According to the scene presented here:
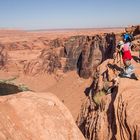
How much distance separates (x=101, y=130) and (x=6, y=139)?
5.15 m

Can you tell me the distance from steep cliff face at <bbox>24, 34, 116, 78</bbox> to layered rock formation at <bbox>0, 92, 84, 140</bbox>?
2188cm

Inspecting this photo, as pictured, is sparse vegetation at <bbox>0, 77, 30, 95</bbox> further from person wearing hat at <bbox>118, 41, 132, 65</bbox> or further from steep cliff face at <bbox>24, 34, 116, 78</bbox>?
person wearing hat at <bbox>118, 41, 132, 65</bbox>

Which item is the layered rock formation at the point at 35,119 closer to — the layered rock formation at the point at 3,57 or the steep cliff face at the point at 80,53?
the steep cliff face at the point at 80,53

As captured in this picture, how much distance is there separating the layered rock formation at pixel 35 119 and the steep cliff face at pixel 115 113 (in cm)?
237

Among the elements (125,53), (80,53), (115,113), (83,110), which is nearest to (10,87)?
(80,53)

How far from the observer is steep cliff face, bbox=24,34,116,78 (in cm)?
3076

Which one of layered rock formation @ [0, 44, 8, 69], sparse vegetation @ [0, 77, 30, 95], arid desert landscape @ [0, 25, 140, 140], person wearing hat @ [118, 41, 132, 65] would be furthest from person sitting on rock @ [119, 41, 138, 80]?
layered rock formation @ [0, 44, 8, 69]

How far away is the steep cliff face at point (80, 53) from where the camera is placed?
30761 mm

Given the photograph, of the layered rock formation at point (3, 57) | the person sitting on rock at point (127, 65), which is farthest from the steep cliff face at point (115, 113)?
the layered rock formation at point (3, 57)

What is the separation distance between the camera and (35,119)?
19.2 ft

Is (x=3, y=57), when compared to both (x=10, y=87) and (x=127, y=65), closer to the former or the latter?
(x=10, y=87)

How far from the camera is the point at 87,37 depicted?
3403 cm

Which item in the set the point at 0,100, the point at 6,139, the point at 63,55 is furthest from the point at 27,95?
the point at 63,55

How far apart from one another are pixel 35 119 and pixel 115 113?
12.8 ft
